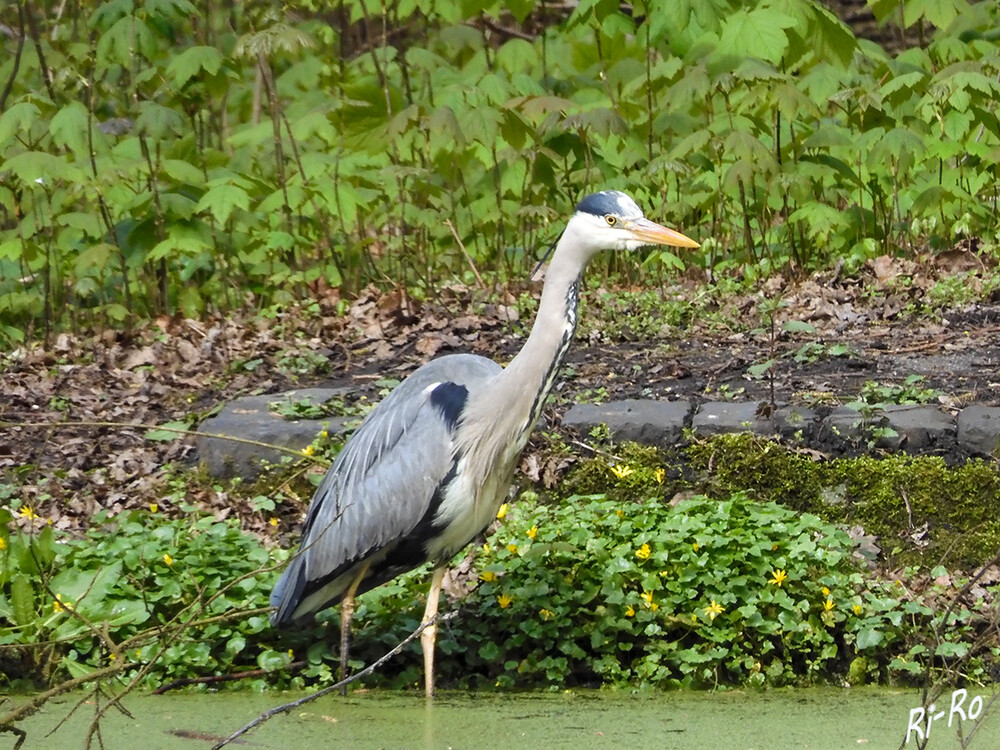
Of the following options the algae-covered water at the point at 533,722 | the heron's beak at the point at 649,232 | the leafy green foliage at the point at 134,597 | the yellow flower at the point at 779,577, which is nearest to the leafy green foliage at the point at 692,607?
the yellow flower at the point at 779,577

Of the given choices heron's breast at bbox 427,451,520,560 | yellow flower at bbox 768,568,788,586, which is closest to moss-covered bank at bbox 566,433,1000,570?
yellow flower at bbox 768,568,788,586

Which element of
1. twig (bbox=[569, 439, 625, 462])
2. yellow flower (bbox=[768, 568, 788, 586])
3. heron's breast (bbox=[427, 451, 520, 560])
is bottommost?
yellow flower (bbox=[768, 568, 788, 586])

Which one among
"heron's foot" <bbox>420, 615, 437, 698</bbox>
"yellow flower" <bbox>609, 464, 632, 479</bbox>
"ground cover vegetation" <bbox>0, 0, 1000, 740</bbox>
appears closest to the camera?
"heron's foot" <bbox>420, 615, 437, 698</bbox>

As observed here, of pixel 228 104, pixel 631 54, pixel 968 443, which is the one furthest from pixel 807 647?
pixel 228 104

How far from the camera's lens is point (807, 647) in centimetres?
406

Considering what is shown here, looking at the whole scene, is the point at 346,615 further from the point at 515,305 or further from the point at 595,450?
the point at 515,305

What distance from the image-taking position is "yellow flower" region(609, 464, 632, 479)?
186 inches

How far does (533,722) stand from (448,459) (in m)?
0.87

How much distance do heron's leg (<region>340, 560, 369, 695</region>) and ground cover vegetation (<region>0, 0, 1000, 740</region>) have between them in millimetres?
159

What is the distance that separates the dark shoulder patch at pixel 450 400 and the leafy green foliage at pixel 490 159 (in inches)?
85.1

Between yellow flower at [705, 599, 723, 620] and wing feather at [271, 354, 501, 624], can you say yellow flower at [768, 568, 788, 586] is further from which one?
wing feather at [271, 354, 501, 624]

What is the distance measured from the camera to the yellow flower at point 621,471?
473 centimetres

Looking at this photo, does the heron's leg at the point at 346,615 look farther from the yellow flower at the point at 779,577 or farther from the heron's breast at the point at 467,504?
the yellow flower at the point at 779,577

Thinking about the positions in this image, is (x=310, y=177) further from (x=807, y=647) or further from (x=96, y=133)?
(x=807, y=647)
